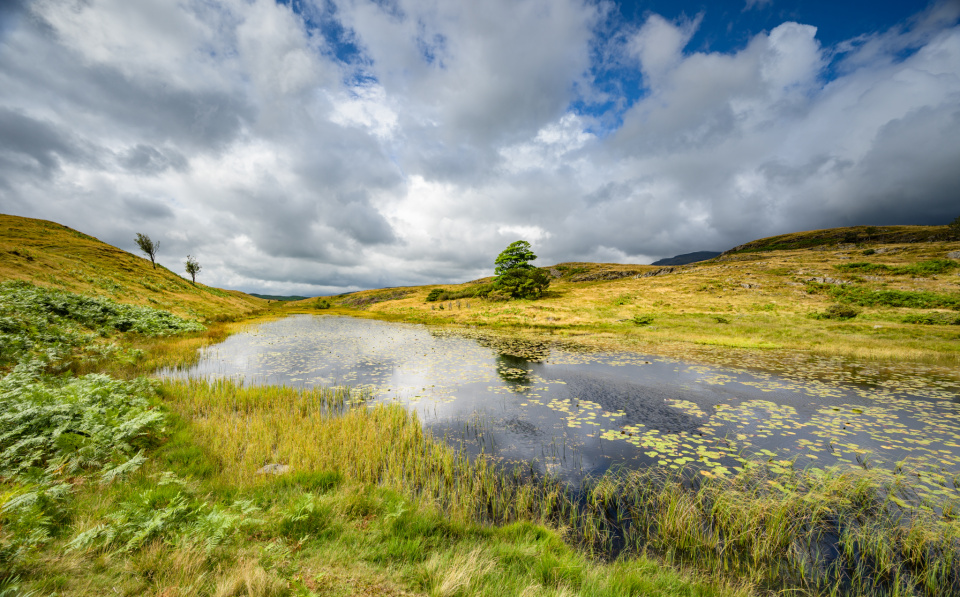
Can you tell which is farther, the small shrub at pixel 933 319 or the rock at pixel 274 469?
the small shrub at pixel 933 319

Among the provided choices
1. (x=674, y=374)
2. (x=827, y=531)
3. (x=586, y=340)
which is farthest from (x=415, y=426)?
(x=586, y=340)

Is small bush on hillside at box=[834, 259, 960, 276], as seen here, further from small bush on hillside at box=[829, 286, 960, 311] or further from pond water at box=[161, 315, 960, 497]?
pond water at box=[161, 315, 960, 497]

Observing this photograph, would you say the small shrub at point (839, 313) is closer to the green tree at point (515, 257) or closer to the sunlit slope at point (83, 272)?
the green tree at point (515, 257)

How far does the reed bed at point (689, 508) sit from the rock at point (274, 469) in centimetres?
15

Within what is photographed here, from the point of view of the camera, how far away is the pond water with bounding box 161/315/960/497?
8906 millimetres

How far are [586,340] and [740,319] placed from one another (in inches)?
874

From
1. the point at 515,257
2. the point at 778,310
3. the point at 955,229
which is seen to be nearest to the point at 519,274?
the point at 515,257

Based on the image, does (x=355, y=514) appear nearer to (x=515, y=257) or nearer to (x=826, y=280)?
(x=515, y=257)

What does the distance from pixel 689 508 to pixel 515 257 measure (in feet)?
203

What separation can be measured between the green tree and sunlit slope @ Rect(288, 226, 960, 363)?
8.77 metres

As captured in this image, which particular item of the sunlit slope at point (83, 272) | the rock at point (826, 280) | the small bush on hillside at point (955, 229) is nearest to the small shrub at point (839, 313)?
the rock at point (826, 280)

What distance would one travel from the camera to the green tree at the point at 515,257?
65875mm

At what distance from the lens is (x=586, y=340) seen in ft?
103

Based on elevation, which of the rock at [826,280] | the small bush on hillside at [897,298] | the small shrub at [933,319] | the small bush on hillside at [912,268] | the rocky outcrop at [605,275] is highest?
the rocky outcrop at [605,275]
